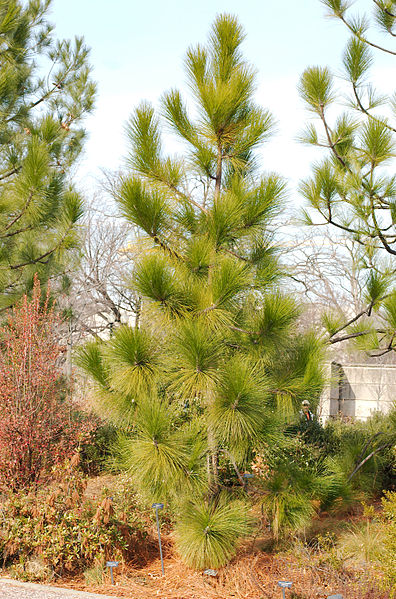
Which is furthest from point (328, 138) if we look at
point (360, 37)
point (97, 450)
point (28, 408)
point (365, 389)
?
point (365, 389)

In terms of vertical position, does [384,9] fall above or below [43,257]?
above

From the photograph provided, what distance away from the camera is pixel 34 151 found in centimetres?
570

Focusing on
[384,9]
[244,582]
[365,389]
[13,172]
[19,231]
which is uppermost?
[384,9]

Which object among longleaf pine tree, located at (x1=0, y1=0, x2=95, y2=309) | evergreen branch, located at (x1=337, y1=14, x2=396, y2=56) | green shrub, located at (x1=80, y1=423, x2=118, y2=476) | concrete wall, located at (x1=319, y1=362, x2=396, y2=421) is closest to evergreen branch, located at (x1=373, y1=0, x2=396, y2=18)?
evergreen branch, located at (x1=337, y1=14, x2=396, y2=56)

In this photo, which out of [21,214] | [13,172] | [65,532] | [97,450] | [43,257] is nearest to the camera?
[65,532]

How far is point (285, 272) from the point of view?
169 inches

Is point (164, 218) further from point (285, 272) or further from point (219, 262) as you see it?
point (285, 272)

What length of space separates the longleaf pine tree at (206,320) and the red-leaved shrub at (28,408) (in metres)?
1.02

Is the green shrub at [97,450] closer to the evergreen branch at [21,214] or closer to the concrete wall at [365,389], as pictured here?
the evergreen branch at [21,214]

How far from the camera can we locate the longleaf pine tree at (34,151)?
6.09 meters

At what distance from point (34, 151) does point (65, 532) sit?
11.6 ft

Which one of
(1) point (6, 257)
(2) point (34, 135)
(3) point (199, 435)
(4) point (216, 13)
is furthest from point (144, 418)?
(2) point (34, 135)

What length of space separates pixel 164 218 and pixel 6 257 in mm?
3043

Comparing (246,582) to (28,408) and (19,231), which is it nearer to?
(28,408)
